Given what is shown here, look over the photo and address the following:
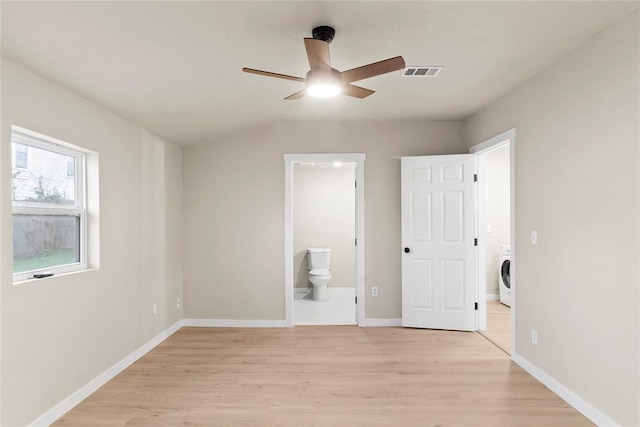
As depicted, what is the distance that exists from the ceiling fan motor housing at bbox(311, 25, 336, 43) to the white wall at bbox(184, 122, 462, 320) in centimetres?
220

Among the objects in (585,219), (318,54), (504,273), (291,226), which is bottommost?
(504,273)

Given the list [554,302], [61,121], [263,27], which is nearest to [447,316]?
[554,302]

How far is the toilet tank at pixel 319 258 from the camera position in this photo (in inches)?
232

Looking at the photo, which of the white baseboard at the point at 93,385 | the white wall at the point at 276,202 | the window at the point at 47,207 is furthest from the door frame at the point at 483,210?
the window at the point at 47,207

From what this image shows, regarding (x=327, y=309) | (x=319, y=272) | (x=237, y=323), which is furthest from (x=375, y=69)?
(x=319, y=272)

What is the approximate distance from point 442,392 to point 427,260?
5.69 feet

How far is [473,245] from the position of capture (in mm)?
4023

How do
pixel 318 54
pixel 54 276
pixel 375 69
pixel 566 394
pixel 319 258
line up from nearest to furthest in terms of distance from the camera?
pixel 318 54, pixel 375 69, pixel 54 276, pixel 566 394, pixel 319 258

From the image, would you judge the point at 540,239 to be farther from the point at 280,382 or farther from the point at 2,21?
the point at 2,21

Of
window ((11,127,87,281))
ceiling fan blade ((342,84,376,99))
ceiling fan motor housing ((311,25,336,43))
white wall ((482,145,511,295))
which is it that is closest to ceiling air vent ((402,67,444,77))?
ceiling fan blade ((342,84,376,99))

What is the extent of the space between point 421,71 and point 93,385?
3.60 metres

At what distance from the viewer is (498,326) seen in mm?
4199

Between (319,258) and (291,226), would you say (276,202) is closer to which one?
(291,226)

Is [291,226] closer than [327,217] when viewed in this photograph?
Yes
